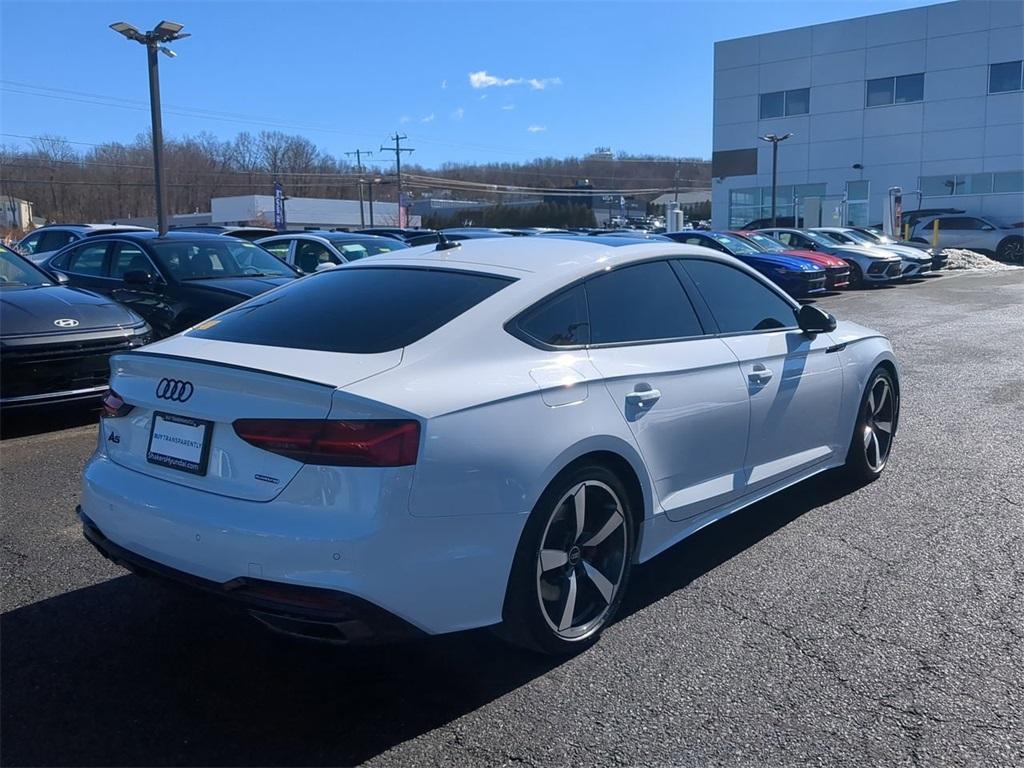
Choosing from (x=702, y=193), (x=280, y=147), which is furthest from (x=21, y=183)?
(x=702, y=193)

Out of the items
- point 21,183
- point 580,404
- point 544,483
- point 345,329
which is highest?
point 21,183

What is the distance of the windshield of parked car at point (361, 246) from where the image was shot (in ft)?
46.8

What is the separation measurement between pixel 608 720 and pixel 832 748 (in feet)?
2.34

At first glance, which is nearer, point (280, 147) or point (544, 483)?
point (544, 483)

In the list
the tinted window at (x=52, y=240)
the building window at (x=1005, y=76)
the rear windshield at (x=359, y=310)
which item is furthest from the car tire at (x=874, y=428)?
the building window at (x=1005, y=76)

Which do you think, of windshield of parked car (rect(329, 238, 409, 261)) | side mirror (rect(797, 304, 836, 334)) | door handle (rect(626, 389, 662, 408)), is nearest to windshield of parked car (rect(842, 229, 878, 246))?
windshield of parked car (rect(329, 238, 409, 261))

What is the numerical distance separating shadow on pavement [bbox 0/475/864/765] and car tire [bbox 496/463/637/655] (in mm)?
169

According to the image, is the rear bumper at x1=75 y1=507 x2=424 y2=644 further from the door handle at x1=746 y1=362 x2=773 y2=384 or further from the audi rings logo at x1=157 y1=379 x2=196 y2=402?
the door handle at x1=746 y1=362 x2=773 y2=384

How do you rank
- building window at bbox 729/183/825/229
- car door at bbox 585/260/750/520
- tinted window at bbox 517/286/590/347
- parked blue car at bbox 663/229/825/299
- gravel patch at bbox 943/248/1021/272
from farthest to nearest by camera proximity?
building window at bbox 729/183/825/229 < gravel patch at bbox 943/248/1021/272 < parked blue car at bbox 663/229/825/299 < car door at bbox 585/260/750/520 < tinted window at bbox 517/286/590/347

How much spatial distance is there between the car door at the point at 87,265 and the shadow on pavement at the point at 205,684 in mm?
6993

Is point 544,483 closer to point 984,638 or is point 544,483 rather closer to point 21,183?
point 984,638

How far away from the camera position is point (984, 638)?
3674 mm

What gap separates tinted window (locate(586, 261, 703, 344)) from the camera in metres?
3.92

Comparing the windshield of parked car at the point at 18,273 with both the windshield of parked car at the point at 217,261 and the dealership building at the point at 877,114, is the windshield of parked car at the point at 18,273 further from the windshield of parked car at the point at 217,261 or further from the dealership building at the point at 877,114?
the dealership building at the point at 877,114
